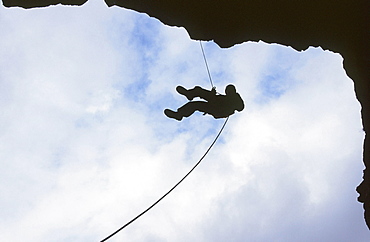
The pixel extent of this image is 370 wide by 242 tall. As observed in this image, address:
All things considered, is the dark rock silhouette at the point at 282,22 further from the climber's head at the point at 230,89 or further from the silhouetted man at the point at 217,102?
the silhouetted man at the point at 217,102

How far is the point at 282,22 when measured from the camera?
16.6 ft

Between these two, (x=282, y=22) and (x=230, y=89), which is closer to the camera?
(x=230, y=89)

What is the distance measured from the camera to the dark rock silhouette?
4.78m

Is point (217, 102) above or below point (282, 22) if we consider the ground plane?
below

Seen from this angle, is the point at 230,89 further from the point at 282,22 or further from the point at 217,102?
the point at 282,22

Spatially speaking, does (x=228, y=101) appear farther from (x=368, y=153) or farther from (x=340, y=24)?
(x=368, y=153)

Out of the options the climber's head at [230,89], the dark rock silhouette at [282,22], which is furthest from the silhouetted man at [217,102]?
the dark rock silhouette at [282,22]

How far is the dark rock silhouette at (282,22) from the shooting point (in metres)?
4.78

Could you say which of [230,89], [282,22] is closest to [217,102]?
[230,89]

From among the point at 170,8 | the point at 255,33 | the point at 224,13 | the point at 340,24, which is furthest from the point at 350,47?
the point at 170,8

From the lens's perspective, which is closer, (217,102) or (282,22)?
(217,102)

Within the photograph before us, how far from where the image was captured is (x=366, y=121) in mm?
5484

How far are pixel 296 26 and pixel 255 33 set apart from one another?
2.00 feet

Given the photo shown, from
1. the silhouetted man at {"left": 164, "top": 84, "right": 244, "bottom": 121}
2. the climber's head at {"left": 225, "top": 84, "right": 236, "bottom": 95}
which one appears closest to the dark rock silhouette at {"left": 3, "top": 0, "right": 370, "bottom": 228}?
the climber's head at {"left": 225, "top": 84, "right": 236, "bottom": 95}
